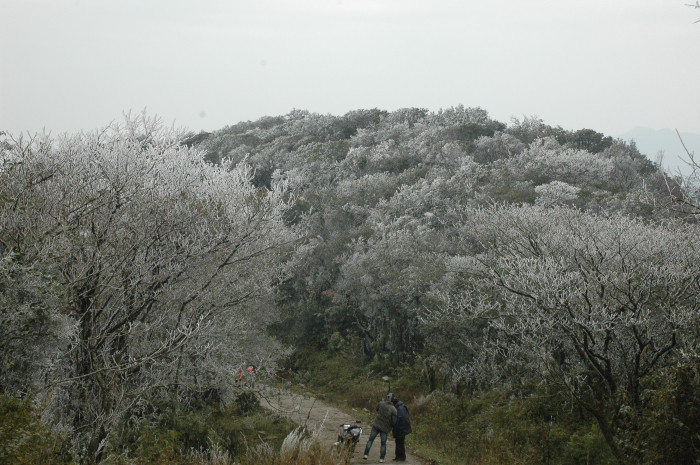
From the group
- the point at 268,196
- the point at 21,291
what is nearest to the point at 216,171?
the point at 268,196

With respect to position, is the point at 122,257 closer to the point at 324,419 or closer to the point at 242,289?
the point at 242,289

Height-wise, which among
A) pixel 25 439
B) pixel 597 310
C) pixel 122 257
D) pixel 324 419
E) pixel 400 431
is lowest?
pixel 400 431

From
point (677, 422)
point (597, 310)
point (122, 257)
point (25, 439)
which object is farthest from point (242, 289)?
point (677, 422)

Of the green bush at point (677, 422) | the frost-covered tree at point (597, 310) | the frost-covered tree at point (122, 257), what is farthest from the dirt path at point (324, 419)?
the green bush at point (677, 422)

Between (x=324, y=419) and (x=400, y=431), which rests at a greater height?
(x=324, y=419)

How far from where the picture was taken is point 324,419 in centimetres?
980

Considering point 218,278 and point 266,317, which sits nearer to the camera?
point 218,278

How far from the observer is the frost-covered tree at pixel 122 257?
8906mm

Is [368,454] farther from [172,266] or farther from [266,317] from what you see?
[266,317]

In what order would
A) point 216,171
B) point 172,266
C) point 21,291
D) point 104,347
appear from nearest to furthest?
1. point 21,291
2. point 104,347
3. point 172,266
4. point 216,171

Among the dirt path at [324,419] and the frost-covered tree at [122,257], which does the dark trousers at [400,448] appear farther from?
the frost-covered tree at [122,257]

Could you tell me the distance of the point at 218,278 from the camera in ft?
40.3

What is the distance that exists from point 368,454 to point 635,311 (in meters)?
6.47

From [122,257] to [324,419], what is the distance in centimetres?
463
